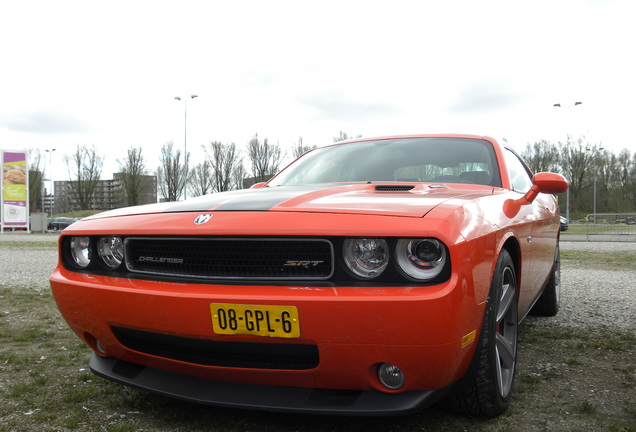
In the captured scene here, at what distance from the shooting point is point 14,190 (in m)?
35.8

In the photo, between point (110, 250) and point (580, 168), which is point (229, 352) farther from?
point (580, 168)

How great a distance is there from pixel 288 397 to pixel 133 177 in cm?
5633

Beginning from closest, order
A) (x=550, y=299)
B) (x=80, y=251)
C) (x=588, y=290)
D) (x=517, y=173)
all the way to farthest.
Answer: (x=80, y=251), (x=517, y=173), (x=550, y=299), (x=588, y=290)

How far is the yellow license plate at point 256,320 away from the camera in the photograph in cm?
171

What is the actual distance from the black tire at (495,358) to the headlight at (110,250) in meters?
1.52

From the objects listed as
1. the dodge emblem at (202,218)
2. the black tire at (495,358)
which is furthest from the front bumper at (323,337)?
the dodge emblem at (202,218)

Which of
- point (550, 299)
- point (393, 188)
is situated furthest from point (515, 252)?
point (550, 299)

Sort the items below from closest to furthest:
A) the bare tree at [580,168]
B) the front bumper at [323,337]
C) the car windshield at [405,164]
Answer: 1. the front bumper at [323,337]
2. the car windshield at [405,164]
3. the bare tree at [580,168]

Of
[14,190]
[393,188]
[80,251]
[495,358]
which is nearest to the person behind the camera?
[495,358]

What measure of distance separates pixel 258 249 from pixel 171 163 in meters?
54.9

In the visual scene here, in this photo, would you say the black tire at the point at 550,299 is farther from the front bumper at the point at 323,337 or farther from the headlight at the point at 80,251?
the headlight at the point at 80,251

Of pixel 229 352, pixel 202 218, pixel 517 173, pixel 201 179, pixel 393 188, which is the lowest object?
pixel 229 352

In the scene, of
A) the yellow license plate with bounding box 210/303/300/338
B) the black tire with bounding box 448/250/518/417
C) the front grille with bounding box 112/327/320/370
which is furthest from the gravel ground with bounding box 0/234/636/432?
the yellow license plate with bounding box 210/303/300/338

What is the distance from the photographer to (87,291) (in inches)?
83.5
